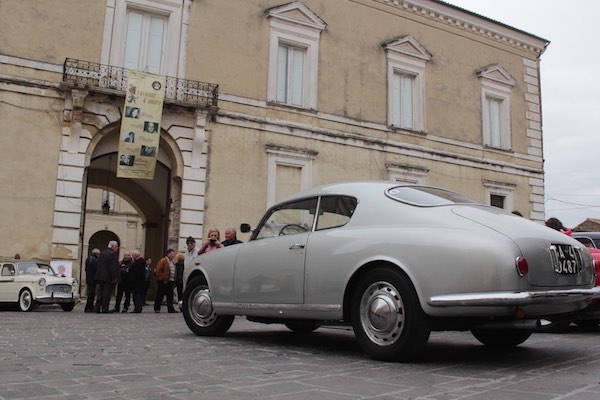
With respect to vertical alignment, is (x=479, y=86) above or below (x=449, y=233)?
above

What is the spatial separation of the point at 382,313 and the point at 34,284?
11.3m

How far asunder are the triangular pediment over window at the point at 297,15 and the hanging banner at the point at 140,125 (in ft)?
14.7

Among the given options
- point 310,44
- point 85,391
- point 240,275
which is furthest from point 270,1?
point 85,391

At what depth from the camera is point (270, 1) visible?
17.3 metres

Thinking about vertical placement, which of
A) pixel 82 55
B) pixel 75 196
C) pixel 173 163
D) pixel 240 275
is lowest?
pixel 240 275

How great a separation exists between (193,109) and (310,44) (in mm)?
4693

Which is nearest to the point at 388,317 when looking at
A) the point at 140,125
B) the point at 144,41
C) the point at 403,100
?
the point at 140,125

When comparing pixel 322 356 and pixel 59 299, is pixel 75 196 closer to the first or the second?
pixel 59 299

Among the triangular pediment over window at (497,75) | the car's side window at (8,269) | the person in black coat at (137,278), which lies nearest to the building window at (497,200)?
the triangular pediment over window at (497,75)

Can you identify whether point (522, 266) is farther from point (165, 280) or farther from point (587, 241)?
point (165, 280)

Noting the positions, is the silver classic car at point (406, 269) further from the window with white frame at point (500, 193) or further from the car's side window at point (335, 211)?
the window with white frame at point (500, 193)

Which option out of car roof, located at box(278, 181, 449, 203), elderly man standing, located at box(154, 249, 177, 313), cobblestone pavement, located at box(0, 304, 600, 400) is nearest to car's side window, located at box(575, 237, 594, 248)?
cobblestone pavement, located at box(0, 304, 600, 400)

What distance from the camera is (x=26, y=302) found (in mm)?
13805

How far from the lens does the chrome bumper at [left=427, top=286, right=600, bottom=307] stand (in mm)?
3971
